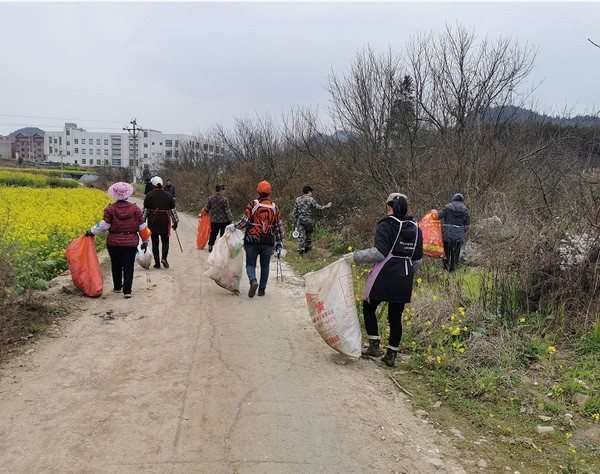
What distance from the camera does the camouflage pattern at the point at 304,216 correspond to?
11602 mm

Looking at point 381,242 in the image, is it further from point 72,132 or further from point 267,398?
point 72,132

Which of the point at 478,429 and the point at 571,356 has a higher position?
the point at 571,356

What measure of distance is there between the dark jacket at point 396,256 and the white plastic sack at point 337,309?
0.32m

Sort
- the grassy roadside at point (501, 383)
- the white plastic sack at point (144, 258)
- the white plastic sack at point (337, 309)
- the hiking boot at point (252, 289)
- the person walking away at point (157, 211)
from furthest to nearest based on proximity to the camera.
Result: the person walking away at point (157, 211)
the white plastic sack at point (144, 258)
the hiking boot at point (252, 289)
the white plastic sack at point (337, 309)
the grassy roadside at point (501, 383)

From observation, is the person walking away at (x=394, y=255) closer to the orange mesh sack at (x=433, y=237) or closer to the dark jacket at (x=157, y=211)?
the orange mesh sack at (x=433, y=237)

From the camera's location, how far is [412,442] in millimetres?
3576

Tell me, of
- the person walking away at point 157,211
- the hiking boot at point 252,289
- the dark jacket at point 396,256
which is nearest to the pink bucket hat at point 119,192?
the person walking away at point 157,211

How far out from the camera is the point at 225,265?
7.49 meters

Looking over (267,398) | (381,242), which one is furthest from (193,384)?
(381,242)

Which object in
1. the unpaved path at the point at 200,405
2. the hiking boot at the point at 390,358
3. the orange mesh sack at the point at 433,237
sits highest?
the orange mesh sack at the point at 433,237

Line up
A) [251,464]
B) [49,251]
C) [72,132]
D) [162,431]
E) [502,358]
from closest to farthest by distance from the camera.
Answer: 1. [251,464]
2. [162,431]
3. [502,358]
4. [49,251]
5. [72,132]

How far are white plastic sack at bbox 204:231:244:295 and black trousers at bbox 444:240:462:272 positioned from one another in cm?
412

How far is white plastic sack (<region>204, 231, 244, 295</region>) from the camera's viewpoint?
24.5ft

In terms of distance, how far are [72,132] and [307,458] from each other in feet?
446
